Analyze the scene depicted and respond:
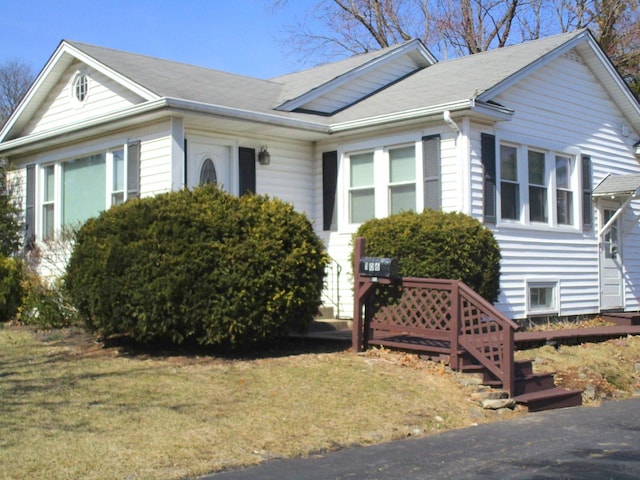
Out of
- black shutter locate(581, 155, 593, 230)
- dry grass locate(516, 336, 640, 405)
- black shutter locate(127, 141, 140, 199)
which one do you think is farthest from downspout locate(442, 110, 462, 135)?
black shutter locate(127, 141, 140, 199)

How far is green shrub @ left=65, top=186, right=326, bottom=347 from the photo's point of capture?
10094mm

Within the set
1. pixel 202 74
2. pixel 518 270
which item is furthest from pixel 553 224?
pixel 202 74

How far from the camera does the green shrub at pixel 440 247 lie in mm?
12070

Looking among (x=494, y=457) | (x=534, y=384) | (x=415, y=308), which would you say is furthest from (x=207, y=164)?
(x=494, y=457)

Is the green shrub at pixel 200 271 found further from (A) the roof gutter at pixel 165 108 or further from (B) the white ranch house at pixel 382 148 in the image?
A: (B) the white ranch house at pixel 382 148

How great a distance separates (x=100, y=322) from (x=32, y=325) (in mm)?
3631

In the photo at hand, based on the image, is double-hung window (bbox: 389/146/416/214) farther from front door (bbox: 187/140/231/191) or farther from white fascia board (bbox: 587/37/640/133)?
white fascia board (bbox: 587/37/640/133)

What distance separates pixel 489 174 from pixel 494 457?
7292mm

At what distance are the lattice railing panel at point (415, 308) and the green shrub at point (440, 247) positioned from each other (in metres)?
1.03

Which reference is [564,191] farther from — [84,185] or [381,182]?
[84,185]

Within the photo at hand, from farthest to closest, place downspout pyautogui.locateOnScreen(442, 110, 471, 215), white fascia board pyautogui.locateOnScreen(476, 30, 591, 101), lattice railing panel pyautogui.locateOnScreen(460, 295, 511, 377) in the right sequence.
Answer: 1. white fascia board pyautogui.locateOnScreen(476, 30, 591, 101)
2. downspout pyautogui.locateOnScreen(442, 110, 471, 215)
3. lattice railing panel pyautogui.locateOnScreen(460, 295, 511, 377)


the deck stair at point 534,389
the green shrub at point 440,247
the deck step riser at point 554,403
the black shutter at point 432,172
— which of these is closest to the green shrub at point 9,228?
the green shrub at point 440,247

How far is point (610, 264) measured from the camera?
16.6m

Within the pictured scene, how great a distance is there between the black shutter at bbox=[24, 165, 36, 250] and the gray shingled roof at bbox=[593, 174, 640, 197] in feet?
36.2
